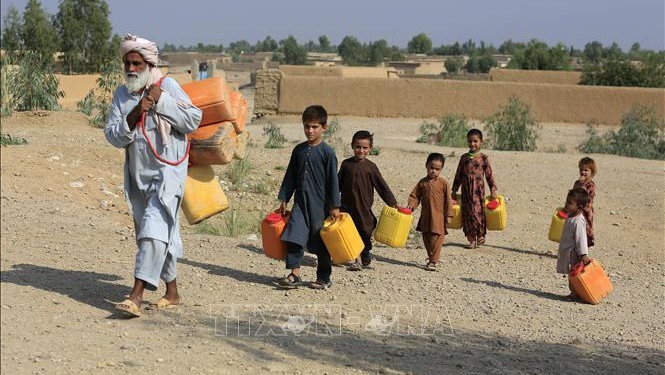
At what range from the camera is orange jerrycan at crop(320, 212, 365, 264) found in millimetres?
6504

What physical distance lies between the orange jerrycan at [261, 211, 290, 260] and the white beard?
1.62 meters

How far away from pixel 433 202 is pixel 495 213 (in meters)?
1.37

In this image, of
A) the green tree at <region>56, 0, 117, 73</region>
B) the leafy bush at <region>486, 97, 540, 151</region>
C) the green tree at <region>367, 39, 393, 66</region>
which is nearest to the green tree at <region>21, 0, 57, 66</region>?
the green tree at <region>56, 0, 117, 73</region>

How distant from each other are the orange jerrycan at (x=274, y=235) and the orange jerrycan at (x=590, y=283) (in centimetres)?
217

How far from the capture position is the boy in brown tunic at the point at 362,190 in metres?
7.54

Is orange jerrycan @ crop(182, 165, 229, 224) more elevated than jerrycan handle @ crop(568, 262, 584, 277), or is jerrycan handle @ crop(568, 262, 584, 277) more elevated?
orange jerrycan @ crop(182, 165, 229, 224)

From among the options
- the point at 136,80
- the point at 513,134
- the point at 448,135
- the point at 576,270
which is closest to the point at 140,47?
the point at 136,80

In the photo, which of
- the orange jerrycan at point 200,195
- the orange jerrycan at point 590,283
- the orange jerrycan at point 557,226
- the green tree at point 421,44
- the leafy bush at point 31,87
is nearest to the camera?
the orange jerrycan at point 200,195

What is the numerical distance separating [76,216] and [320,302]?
2694 millimetres

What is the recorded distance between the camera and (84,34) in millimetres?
35031

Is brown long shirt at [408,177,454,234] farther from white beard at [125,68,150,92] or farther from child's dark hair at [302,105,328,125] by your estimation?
white beard at [125,68,150,92]

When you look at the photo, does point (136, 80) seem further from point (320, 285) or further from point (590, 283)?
point (590, 283)

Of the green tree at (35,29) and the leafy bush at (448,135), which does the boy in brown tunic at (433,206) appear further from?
the green tree at (35,29)

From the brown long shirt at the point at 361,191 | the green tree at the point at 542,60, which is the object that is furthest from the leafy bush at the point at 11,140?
the green tree at the point at 542,60
